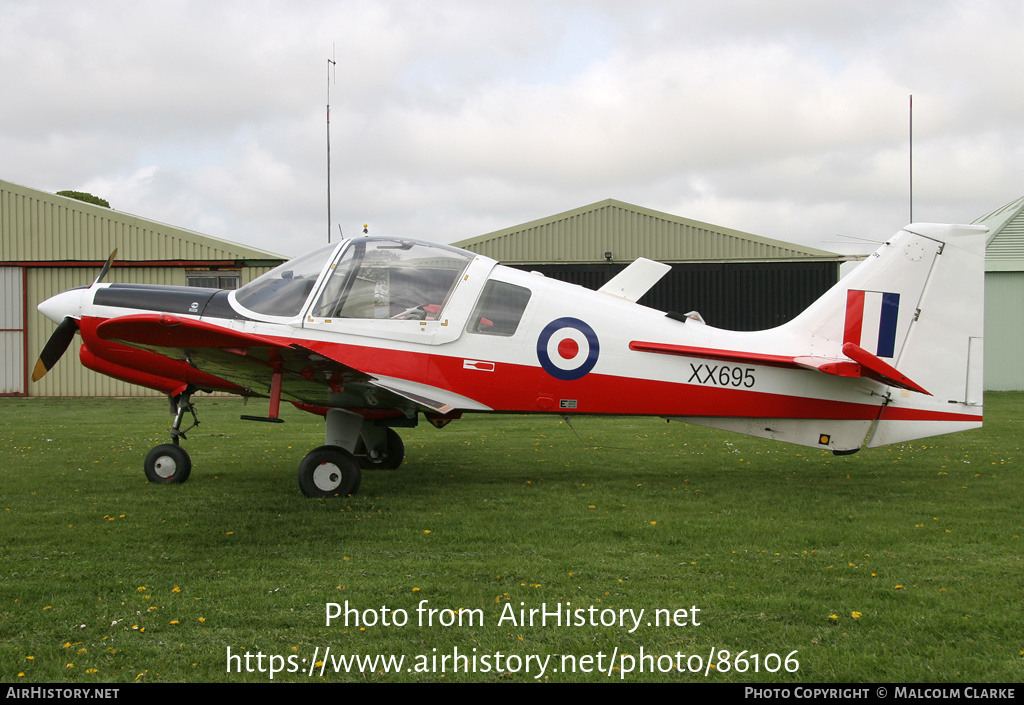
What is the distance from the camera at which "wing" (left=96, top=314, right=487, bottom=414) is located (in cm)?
577

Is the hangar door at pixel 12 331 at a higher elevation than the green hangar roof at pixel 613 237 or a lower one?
lower

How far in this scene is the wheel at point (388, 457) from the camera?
9000 millimetres

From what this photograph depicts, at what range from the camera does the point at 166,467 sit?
25.9 ft

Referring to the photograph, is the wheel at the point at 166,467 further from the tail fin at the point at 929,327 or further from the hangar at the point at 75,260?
the hangar at the point at 75,260

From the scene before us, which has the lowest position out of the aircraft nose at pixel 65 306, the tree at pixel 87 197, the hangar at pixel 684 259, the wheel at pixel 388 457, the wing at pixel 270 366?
the wheel at pixel 388 457

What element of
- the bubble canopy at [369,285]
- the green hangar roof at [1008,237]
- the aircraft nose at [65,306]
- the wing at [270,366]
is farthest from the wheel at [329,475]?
the green hangar roof at [1008,237]

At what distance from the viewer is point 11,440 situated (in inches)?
452

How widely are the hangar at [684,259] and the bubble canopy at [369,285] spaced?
14.8 m

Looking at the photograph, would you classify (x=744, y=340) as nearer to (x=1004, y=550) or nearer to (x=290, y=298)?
(x=1004, y=550)

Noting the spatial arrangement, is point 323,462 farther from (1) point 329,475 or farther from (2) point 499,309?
(2) point 499,309

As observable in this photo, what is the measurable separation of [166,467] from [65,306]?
188cm

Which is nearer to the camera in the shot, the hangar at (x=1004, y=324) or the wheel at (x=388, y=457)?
the wheel at (x=388, y=457)
